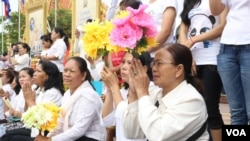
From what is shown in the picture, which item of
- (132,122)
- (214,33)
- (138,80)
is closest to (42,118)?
(132,122)

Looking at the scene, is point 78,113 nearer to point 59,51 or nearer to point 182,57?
point 182,57

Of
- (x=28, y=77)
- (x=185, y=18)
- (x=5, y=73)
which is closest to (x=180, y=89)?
(x=185, y=18)

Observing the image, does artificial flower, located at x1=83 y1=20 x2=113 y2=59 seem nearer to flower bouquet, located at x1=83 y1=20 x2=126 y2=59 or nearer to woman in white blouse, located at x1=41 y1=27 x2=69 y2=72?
flower bouquet, located at x1=83 y1=20 x2=126 y2=59

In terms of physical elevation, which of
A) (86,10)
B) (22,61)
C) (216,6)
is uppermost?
(86,10)

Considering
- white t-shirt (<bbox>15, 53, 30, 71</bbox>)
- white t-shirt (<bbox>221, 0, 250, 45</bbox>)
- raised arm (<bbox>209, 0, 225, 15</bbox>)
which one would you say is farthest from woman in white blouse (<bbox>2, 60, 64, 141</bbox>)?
white t-shirt (<bbox>15, 53, 30, 71</bbox>)

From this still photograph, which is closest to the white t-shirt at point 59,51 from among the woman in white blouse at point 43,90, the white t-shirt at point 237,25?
the woman in white blouse at point 43,90

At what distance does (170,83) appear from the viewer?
281 cm

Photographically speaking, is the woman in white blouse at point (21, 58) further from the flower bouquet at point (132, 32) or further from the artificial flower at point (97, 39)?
the flower bouquet at point (132, 32)

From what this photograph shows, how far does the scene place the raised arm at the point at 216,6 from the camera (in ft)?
12.0

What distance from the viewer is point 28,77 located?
625 cm

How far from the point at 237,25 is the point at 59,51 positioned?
16.8 feet

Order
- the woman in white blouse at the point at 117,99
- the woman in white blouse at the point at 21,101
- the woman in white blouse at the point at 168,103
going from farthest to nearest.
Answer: the woman in white blouse at the point at 21,101, the woman in white blouse at the point at 117,99, the woman in white blouse at the point at 168,103

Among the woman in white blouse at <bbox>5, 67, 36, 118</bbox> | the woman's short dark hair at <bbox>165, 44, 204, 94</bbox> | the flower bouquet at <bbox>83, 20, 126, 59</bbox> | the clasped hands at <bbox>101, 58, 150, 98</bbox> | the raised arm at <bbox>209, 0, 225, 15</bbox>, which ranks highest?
the raised arm at <bbox>209, 0, 225, 15</bbox>

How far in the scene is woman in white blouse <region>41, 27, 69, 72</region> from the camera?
26.5ft
